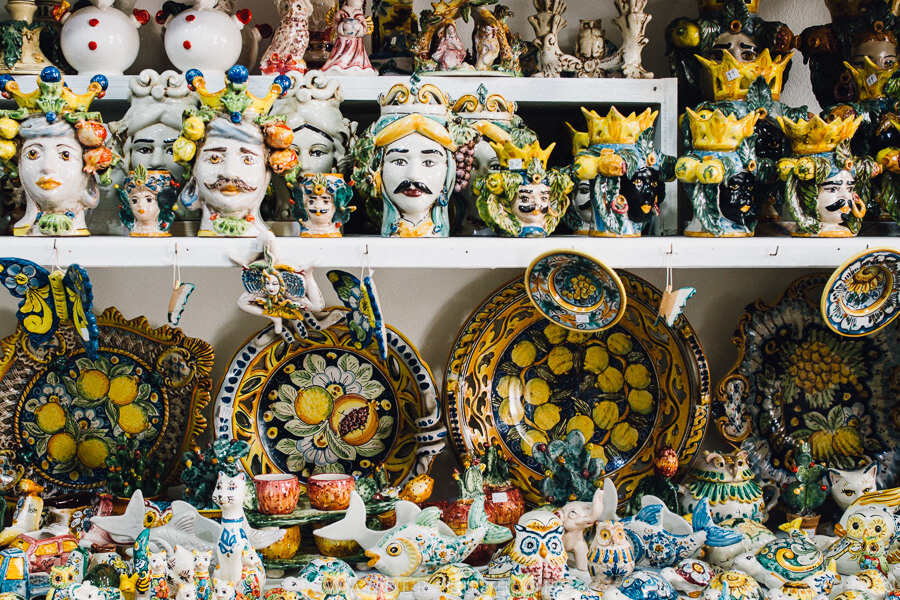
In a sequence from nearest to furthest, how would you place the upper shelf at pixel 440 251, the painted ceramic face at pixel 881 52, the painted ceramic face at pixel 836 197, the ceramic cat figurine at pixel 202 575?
the ceramic cat figurine at pixel 202 575, the upper shelf at pixel 440 251, the painted ceramic face at pixel 836 197, the painted ceramic face at pixel 881 52

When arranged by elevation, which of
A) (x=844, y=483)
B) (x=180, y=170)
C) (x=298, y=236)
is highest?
(x=180, y=170)

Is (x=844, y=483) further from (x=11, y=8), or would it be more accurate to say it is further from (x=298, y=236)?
(x=11, y=8)

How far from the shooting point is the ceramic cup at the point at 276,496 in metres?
1.62

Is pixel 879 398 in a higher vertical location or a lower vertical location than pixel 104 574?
higher

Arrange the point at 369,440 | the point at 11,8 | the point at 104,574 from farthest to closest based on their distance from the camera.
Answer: the point at 369,440, the point at 11,8, the point at 104,574

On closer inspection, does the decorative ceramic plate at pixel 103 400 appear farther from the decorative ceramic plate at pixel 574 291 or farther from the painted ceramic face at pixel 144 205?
the decorative ceramic plate at pixel 574 291

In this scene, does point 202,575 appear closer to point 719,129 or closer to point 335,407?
point 335,407

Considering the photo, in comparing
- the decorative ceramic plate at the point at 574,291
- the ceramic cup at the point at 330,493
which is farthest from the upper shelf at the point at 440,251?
the ceramic cup at the point at 330,493

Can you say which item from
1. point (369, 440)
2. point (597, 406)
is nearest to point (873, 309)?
point (597, 406)

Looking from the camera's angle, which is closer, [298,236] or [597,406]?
[298,236]

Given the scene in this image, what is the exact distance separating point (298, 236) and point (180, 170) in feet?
0.72

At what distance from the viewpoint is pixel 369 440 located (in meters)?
1.84

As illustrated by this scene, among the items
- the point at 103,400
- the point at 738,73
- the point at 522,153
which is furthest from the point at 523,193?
the point at 103,400

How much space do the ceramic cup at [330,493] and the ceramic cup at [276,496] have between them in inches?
1.5
